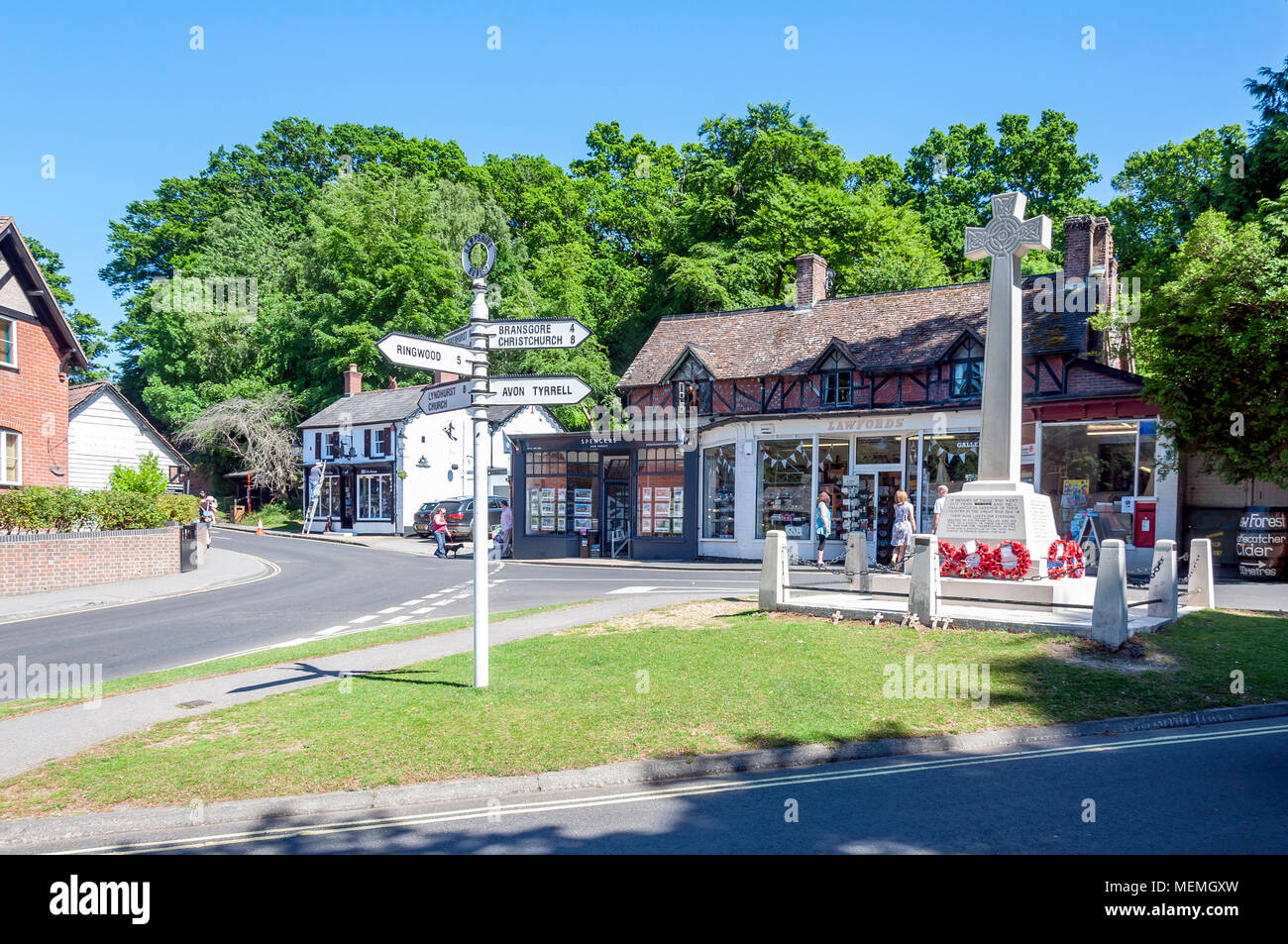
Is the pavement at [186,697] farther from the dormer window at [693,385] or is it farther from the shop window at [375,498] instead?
the shop window at [375,498]

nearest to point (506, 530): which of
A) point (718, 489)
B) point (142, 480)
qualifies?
point (718, 489)

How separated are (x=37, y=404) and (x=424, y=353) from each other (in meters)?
23.0

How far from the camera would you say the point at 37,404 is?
2544cm

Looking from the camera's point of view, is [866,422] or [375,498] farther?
[375,498]

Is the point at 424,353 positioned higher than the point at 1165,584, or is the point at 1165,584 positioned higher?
the point at 424,353

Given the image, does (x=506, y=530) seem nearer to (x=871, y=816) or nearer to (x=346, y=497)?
(x=346, y=497)

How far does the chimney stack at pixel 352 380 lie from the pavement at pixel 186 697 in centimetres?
4197

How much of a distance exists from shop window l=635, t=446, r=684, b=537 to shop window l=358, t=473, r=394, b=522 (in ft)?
63.9

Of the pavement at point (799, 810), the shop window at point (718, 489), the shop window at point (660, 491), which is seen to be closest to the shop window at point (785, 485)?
the shop window at point (718, 489)

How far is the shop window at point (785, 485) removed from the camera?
27.8m

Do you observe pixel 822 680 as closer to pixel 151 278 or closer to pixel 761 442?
pixel 761 442

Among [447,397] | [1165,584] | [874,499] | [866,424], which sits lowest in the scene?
[1165,584]
